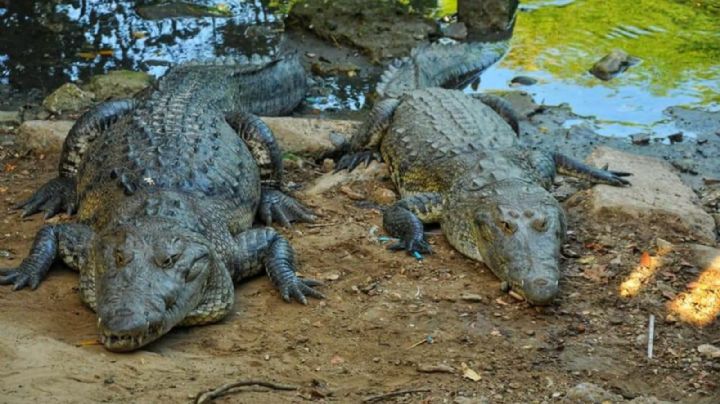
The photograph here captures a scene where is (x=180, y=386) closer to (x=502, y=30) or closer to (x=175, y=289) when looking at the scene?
(x=175, y=289)

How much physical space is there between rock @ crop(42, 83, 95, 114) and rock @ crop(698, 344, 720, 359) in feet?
17.2

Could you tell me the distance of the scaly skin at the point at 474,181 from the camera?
5.09 meters

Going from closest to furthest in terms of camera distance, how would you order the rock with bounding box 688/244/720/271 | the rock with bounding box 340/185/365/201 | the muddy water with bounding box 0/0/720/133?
the rock with bounding box 688/244/720/271 → the rock with bounding box 340/185/365/201 → the muddy water with bounding box 0/0/720/133

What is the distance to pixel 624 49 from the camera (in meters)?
9.51

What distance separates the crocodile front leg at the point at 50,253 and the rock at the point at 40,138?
1888 mm

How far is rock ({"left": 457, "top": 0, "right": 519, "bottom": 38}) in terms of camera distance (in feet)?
32.8

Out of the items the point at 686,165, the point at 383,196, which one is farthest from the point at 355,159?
the point at 686,165

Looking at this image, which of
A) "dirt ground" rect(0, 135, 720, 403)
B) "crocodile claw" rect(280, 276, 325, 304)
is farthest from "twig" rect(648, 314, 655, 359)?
"crocodile claw" rect(280, 276, 325, 304)

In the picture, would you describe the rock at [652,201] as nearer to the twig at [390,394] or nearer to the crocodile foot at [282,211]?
the crocodile foot at [282,211]

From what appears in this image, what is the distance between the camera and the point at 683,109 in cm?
811

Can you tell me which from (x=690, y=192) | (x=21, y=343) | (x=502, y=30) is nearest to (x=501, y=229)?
(x=690, y=192)

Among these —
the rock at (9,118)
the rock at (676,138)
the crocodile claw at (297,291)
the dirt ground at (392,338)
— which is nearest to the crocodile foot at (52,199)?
the dirt ground at (392,338)

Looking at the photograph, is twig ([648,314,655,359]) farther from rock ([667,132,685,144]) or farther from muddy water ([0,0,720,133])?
muddy water ([0,0,720,133])

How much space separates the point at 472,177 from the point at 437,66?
285cm
